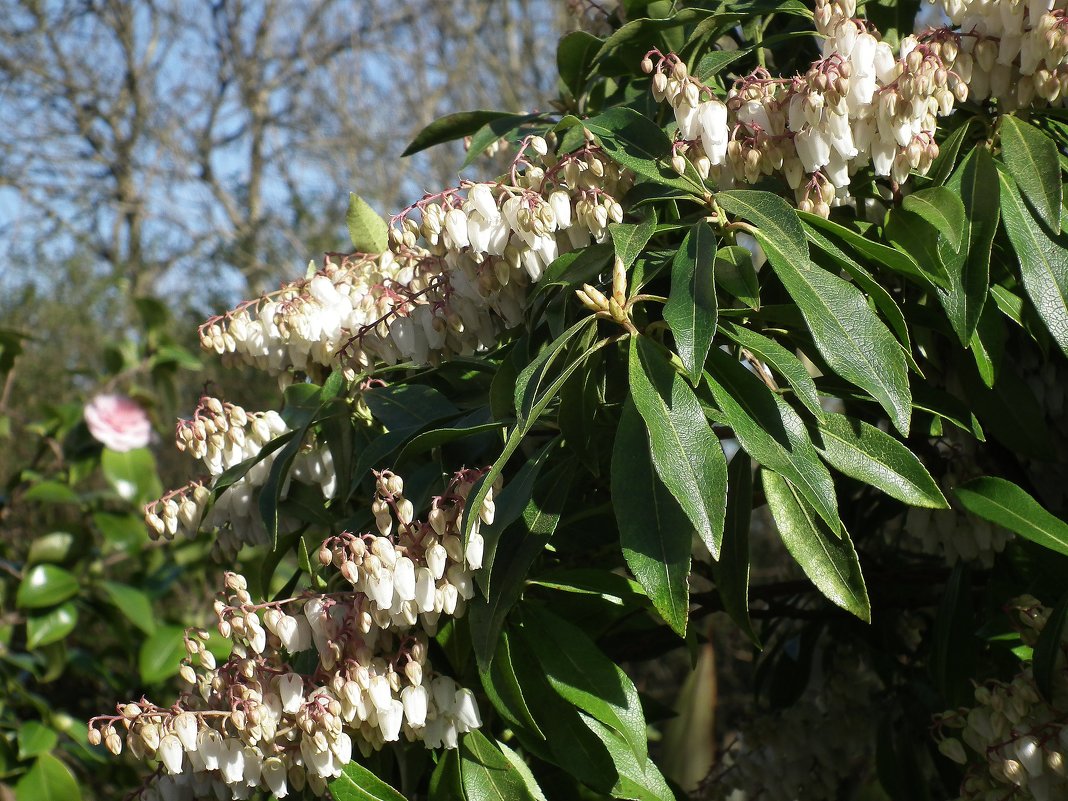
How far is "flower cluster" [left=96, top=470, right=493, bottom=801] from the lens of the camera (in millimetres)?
929

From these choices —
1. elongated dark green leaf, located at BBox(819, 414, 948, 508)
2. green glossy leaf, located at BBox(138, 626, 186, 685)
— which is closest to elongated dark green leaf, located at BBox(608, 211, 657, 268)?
elongated dark green leaf, located at BBox(819, 414, 948, 508)

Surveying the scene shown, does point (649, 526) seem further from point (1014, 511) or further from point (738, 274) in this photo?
point (1014, 511)

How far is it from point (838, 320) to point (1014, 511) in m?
0.30

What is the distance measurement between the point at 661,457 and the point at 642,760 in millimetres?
319

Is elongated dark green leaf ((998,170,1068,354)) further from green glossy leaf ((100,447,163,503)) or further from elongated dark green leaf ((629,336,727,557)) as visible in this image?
green glossy leaf ((100,447,163,503))

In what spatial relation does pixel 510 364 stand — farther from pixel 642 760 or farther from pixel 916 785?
pixel 916 785

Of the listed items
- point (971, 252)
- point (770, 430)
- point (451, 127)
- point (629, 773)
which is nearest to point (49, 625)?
point (451, 127)

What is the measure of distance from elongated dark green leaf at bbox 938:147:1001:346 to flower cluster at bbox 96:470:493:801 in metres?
0.46

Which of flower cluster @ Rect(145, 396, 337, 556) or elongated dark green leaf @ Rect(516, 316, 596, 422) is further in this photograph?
flower cluster @ Rect(145, 396, 337, 556)

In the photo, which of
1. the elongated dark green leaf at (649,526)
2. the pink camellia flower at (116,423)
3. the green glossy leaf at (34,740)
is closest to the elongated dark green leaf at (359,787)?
the elongated dark green leaf at (649,526)

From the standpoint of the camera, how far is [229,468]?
123 centimetres

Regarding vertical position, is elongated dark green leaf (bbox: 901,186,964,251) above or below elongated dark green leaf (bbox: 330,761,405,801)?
above

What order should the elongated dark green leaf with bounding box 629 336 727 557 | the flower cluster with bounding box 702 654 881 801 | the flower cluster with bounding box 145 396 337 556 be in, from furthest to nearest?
1. the flower cluster with bounding box 702 654 881 801
2. the flower cluster with bounding box 145 396 337 556
3. the elongated dark green leaf with bounding box 629 336 727 557

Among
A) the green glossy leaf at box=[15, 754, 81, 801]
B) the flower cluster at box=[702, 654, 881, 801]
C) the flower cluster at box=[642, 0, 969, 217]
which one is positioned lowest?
the green glossy leaf at box=[15, 754, 81, 801]
